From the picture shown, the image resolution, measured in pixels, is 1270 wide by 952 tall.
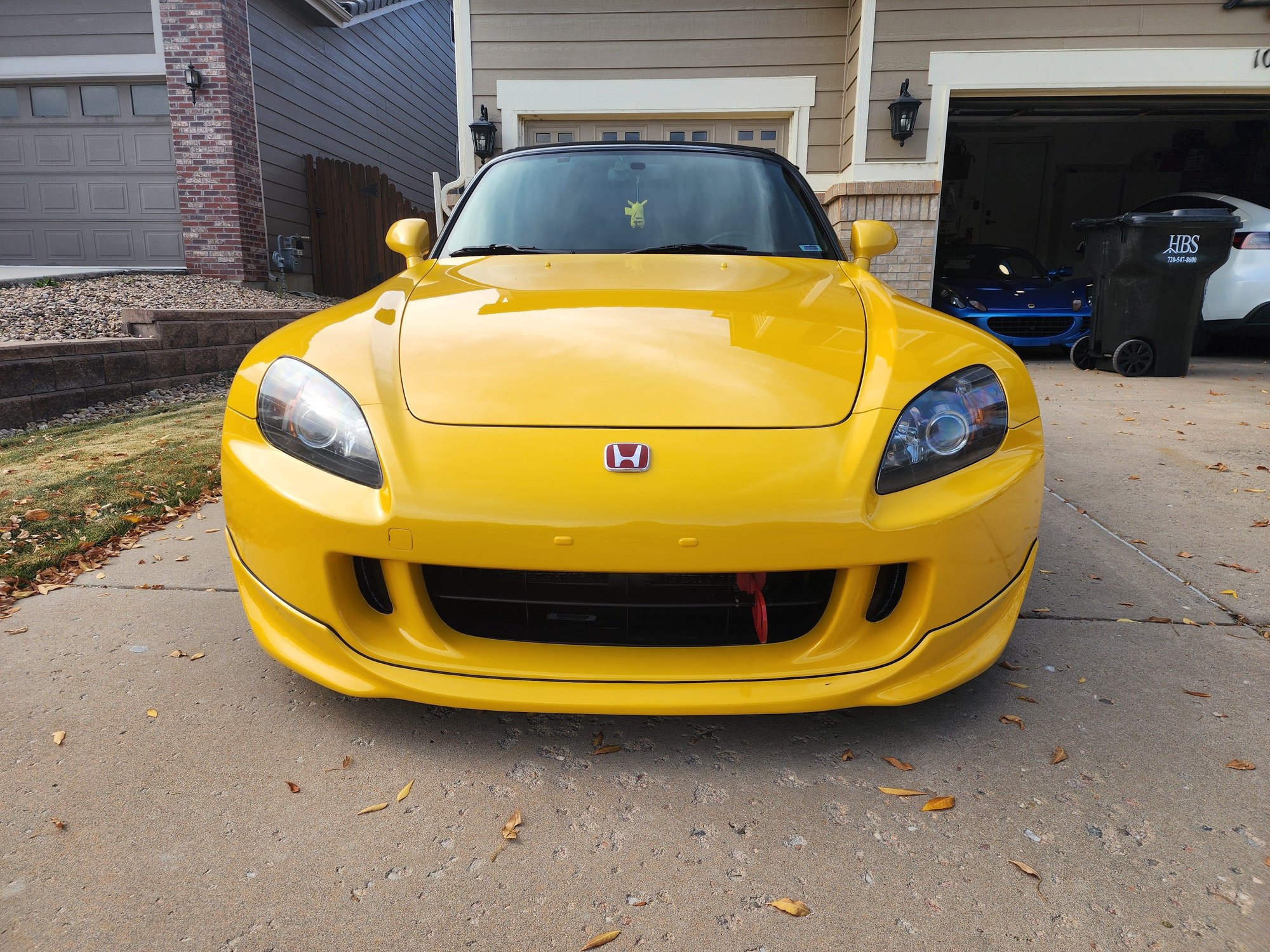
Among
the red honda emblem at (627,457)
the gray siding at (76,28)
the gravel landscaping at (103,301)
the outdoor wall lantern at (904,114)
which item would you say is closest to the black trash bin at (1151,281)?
the outdoor wall lantern at (904,114)

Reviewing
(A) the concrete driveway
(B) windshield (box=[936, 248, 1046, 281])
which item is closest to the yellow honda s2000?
(A) the concrete driveway

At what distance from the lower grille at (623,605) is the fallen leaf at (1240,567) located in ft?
6.36

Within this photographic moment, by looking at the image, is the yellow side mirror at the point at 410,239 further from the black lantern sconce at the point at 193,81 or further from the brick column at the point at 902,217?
the black lantern sconce at the point at 193,81

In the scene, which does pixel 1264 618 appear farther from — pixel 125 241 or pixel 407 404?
pixel 125 241

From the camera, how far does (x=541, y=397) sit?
167 centimetres

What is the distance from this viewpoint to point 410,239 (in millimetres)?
2855

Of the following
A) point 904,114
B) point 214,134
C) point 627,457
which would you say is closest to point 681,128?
point 904,114

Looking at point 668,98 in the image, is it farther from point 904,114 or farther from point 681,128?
point 904,114

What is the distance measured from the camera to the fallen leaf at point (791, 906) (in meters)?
1.28

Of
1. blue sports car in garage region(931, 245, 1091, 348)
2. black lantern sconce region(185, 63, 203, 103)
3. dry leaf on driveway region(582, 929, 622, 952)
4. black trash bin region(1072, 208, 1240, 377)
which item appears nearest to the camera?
dry leaf on driveway region(582, 929, 622, 952)

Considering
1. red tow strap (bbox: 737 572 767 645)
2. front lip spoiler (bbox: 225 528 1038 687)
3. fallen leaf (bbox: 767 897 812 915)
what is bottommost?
fallen leaf (bbox: 767 897 812 915)

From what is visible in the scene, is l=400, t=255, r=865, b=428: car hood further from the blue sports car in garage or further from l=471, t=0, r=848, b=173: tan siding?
the blue sports car in garage

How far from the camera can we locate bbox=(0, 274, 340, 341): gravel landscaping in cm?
601

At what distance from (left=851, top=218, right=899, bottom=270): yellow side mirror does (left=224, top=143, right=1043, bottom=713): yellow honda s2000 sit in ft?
3.08
